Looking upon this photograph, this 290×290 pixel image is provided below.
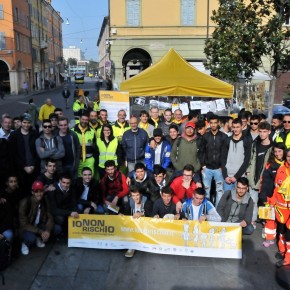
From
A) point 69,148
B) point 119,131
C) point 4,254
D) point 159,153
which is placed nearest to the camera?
point 4,254

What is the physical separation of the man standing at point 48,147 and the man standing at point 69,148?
0.18 m

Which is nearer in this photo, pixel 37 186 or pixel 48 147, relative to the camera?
pixel 37 186

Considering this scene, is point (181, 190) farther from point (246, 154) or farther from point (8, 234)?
point (8, 234)

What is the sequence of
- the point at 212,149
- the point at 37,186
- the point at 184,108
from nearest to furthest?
the point at 37,186, the point at 212,149, the point at 184,108

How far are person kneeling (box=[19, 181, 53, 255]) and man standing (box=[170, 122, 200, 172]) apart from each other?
97.2 inches

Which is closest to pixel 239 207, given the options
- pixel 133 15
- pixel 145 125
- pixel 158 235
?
pixel 158 235

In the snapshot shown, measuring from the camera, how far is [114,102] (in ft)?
30.0

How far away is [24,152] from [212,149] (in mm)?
3452

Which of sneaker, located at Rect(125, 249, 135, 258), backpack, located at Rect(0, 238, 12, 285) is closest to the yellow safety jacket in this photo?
sneaker, located at Rect(125, 249, 135, 258)

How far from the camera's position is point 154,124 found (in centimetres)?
818

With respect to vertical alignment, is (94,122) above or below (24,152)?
above

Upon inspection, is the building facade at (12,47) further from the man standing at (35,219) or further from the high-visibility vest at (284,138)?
the high-visibility vest at (284,138)

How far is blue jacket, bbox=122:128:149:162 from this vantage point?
22.1 feet

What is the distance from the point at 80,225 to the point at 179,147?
234 centimetres
